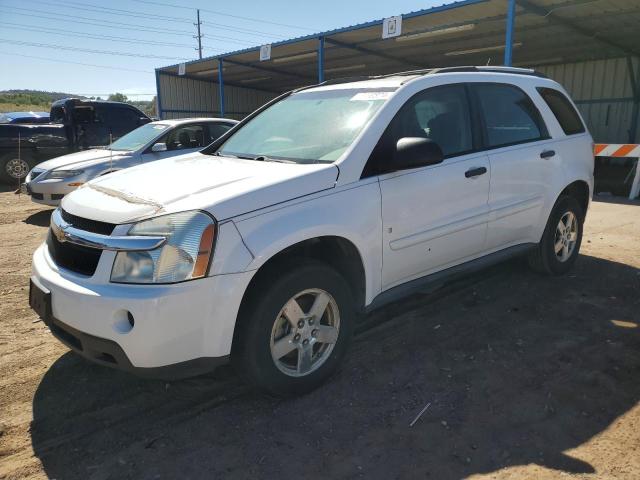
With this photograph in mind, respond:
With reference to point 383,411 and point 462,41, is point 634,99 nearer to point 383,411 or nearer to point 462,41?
point 462,41

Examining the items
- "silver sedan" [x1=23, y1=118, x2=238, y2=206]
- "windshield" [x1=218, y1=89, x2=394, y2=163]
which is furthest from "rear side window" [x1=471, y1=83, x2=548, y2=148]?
"silver sedan" [x1=23, y1=118, x2=238, y2=206]

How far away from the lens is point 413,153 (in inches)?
120

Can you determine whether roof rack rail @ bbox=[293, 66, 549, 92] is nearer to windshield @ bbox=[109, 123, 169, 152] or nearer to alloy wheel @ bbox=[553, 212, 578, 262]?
alloy wheel @ bbox=[553, 212, 578, 262]

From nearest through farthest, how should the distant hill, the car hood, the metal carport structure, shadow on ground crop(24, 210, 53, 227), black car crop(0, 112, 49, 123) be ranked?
1. the car hood
2. shadow on ground crop(24, 210, 53, 227)
3. the metal carport structure
4. black car crop(0, 112, 49, 123)
5. the distant hill

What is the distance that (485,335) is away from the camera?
12.2ft

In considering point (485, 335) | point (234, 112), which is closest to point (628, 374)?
point (485, 335)

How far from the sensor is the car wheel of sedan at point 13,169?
1148 centimetres

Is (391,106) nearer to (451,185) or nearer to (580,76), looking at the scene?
(451,185)

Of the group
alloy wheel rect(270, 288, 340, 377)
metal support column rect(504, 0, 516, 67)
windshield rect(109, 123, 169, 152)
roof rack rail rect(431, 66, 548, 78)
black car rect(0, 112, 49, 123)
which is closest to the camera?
alloy wheel rect(270, 288, 340, 377)

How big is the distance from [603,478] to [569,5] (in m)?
11.5

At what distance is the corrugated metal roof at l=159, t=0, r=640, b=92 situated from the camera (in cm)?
1157

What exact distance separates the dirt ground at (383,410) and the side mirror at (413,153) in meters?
1.29

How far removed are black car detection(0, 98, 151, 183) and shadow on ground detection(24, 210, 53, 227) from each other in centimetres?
311

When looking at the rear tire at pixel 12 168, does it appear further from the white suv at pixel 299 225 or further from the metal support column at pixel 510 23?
the metal support column at pixel 510 23
